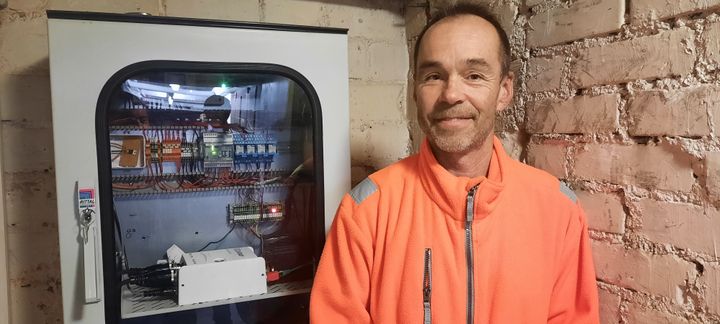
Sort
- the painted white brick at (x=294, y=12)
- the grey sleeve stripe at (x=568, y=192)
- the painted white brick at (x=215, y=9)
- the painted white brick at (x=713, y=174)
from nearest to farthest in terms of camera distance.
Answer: the painted white brick at (x=713, y=174) < the grey sleeve stripe at (x=568, y=192) < the painted white brick at (x=215, y=9) < the painted white brick at (x=294, y=12)

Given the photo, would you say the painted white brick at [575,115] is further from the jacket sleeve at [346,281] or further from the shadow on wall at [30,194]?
the shadow on wall at [30,194]

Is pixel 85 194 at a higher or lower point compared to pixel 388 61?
lower

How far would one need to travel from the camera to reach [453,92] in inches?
37.2

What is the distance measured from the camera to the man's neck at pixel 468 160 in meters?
1.03

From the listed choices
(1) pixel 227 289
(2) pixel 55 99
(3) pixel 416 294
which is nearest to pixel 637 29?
(3) pixel 416 294

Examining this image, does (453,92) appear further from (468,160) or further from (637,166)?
(637,166)

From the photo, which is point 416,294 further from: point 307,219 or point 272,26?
point 272,26

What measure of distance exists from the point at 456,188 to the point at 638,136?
14.9 inches

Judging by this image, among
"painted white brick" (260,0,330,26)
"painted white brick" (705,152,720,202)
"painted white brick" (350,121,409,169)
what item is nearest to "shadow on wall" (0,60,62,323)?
"painted white brick" (260,0,330,26)

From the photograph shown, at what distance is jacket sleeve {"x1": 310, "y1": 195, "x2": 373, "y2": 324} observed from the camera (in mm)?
Answer: 969

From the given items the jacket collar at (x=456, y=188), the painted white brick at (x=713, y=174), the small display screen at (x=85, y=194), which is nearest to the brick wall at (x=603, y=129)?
the painted white brick at (x=713, y=174)

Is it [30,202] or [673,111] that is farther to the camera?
[30,202]

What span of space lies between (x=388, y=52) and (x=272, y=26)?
68 centimetres

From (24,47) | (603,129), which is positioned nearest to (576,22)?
(603,129)
